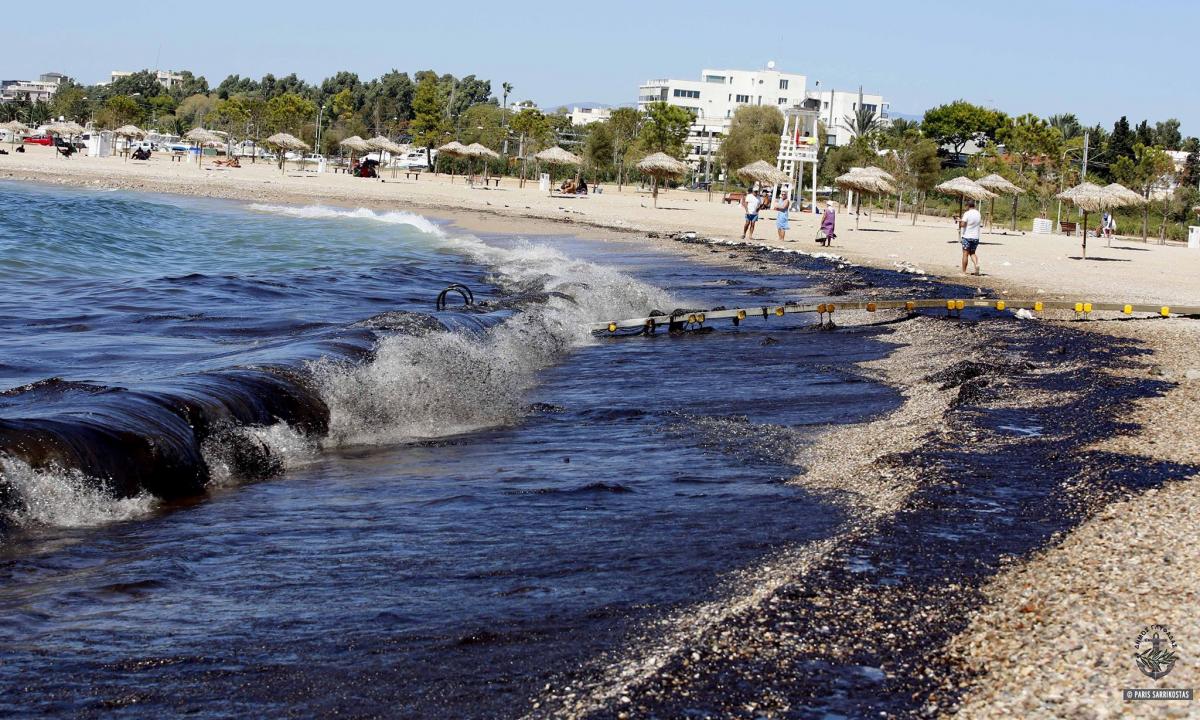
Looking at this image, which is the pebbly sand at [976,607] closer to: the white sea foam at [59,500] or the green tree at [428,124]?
the white sea foam at [59,500]

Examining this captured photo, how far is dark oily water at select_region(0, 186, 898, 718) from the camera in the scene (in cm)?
463

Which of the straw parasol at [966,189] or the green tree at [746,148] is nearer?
the straw parasol at [966,189]

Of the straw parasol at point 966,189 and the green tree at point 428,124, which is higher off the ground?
the green tree at point 428,124

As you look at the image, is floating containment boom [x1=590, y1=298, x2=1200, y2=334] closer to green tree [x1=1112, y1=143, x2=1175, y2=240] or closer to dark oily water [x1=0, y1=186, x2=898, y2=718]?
dark oily water [x1=0, y1=186, x2=898, y2=718]

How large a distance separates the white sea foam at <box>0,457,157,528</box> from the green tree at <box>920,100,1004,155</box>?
10648cm

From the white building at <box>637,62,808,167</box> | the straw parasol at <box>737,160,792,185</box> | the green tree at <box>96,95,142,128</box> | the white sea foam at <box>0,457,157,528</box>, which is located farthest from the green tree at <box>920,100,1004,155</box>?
the white sea foam at <box>0,457,157,528</box>

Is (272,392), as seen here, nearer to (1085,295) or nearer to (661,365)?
(661,365)

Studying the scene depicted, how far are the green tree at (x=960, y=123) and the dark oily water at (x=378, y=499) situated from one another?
319ft

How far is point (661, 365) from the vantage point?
42.9 ft

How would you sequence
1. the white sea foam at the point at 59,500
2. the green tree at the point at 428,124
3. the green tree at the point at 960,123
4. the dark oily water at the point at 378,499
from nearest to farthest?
the dark oily water at the point at 378,499 → the white sea foam at the point at 59,500 → the green tree at the point at 428,124 → the green tree at the point at 960,123

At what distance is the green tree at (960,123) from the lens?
106250 millimetres

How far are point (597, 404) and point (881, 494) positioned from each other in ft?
13.0

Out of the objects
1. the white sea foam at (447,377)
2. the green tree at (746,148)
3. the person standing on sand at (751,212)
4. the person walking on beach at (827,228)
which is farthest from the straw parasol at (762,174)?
the white sea foam at (447,377)

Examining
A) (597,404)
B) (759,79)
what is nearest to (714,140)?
(759,79)
